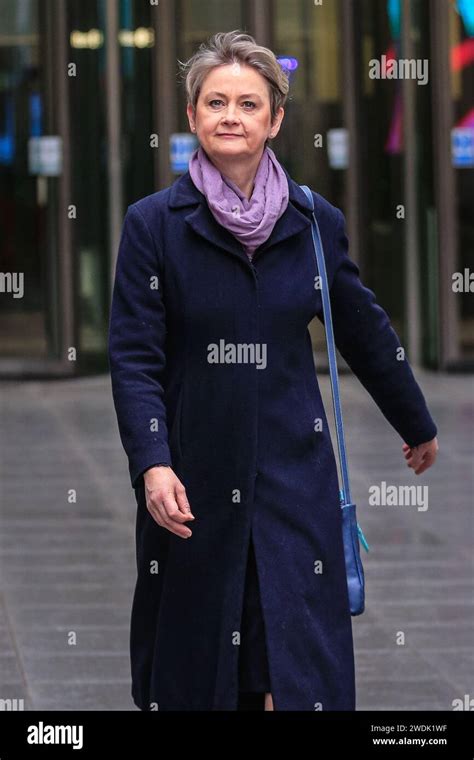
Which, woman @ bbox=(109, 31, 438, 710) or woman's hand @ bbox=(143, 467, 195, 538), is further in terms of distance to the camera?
woman @ bbox=(109, 31, 438, 710)

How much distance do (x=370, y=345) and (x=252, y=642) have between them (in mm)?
704

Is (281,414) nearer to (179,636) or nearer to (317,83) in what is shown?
(179,636)

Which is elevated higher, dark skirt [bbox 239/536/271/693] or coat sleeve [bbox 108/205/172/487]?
coat sleeve [bbox 108/205/172/487]

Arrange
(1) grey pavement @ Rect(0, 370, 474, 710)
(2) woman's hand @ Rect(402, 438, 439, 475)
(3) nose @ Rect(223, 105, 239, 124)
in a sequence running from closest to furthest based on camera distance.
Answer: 1. (3) nose @ Rect(223, 105, 239, 124)
2. (2) woman's hand @ Rect(402, 438, 439, 475)
3. (1) grey pavement @ Rect(0, 370, 474, 710)

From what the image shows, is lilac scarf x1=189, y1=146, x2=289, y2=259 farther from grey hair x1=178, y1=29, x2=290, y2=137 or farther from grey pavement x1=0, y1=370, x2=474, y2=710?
grey pavement x1=0, y1=370, x2=474, y2=710

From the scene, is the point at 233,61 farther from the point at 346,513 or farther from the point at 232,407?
the point at 346,513

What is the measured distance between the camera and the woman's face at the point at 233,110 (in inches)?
149

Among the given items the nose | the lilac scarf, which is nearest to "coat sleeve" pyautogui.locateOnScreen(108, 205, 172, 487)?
the lilac scarf

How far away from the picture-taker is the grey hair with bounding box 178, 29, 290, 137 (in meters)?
3.79

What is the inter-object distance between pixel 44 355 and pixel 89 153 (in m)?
1.63

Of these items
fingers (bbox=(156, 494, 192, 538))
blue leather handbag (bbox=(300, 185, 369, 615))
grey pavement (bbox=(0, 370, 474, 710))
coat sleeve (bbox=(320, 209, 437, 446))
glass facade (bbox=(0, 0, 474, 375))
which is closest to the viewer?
fingers (bbox=(156, 494, 192, 538))

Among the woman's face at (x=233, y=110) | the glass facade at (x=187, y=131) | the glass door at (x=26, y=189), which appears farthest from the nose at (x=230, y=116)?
the glass door at (x=26, y=189)

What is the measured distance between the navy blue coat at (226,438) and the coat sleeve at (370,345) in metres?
0.11

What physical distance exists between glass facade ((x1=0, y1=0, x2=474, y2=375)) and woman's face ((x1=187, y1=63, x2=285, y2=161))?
34.1 feet
